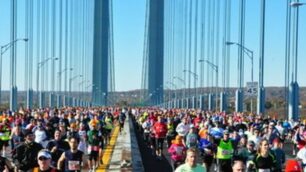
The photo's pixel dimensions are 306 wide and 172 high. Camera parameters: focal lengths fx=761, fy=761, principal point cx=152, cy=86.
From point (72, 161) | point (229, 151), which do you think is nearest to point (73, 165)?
point (72, 161)

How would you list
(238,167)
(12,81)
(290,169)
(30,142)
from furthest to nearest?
(12,81) < (30,142) < (290,169) < (238,167)

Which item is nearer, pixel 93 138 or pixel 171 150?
pixel 171 150

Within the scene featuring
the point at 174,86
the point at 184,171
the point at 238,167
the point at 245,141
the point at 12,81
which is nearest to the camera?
the point at 238,167

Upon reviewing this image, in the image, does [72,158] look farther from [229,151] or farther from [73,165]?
[229,151]

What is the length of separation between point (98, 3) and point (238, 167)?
15215cm

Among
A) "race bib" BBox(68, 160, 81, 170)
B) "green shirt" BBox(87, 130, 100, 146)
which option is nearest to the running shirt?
"race bib" BBox(68, 160, 81, 170)

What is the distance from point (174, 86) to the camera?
417 ft

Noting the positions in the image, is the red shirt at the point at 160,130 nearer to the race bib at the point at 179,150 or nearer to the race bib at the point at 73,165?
the race bib at the point at 179,150

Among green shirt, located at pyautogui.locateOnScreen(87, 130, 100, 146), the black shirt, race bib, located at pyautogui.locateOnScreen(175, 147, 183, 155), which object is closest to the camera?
the black shirt

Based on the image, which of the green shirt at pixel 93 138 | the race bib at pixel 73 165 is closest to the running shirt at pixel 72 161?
the race bib at pixel 73 165

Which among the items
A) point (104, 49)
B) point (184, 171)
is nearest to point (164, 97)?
point (104, 49)

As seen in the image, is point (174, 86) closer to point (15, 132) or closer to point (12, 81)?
point (12, 81)

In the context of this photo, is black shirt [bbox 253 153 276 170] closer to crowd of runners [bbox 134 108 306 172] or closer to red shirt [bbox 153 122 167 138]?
crowd of runners [bbox 134 108 306 172]

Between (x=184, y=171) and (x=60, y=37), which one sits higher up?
(x=60, y=37)
